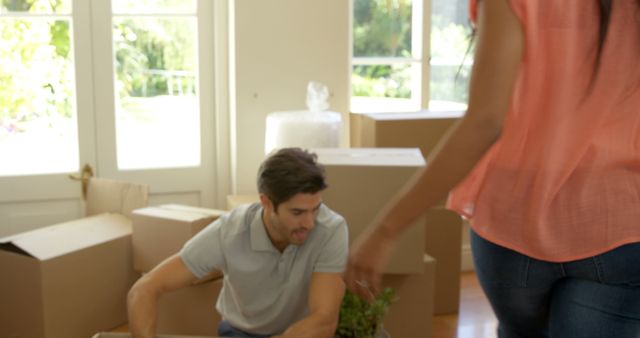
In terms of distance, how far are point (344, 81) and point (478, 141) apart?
2.63 m

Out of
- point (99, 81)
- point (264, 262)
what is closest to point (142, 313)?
point (264, 262)

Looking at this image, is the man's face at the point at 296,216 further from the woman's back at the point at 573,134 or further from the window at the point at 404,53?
the window at the point at 404,53

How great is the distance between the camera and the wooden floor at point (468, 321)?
3.23m

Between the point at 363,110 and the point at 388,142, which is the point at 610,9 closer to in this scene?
the point at 388,142

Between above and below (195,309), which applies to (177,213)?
above

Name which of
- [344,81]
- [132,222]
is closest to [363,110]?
[344,81]

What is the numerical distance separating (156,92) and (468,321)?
5.58 feet

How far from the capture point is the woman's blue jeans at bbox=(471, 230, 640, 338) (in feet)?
3.48

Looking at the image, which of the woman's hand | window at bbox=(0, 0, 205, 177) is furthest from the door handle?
the woman's hand

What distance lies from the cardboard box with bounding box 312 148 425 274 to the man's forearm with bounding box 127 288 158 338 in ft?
2.07

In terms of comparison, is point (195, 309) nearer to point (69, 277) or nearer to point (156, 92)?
point (69, 277)

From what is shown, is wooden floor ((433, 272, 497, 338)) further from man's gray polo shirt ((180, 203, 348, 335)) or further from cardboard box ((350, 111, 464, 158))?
man's gray polo shirt ((180, 203, 348, 335))

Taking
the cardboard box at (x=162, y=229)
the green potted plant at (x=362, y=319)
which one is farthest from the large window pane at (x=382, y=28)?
the green potted plant at (x=362, y=319)

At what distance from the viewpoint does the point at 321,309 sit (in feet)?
6.68
